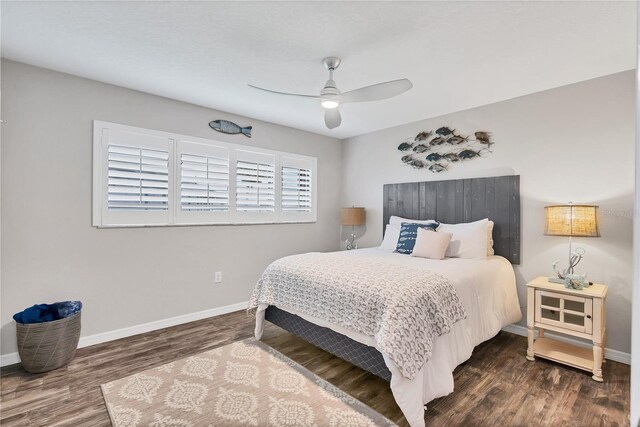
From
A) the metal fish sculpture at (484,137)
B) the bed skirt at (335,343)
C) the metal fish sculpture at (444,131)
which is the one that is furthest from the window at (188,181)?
the metal fish sculpture at (484,137)

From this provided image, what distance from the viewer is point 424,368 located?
1.92 m

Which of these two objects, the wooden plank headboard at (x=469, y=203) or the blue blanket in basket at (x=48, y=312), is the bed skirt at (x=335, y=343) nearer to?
the blue blanket in basket at (x=48, y=312)

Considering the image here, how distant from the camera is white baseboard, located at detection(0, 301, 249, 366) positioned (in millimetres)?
2543

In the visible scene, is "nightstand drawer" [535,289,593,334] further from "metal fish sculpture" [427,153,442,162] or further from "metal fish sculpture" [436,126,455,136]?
"metal fish sculpture" [436,126,455,136]

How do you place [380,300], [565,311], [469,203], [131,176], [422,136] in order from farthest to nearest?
1. [422,136]
2. [469,203]
3. [131,176]
4. [565,311]
5. [380,300]

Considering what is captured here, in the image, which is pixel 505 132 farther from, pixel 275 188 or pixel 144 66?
pixel 144 66

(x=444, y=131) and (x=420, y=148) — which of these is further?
(x=420, y=148)

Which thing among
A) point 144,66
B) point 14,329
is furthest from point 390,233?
point 14,329

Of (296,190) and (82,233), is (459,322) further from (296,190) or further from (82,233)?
(82,233)

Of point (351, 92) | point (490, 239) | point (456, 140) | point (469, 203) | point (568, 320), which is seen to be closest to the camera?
point (351, 92)

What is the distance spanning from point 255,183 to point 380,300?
262 cm

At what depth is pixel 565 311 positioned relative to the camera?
248 cm

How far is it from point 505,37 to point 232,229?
3.30 metres

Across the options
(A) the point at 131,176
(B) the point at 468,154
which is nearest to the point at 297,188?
(A) the point at 131,176
